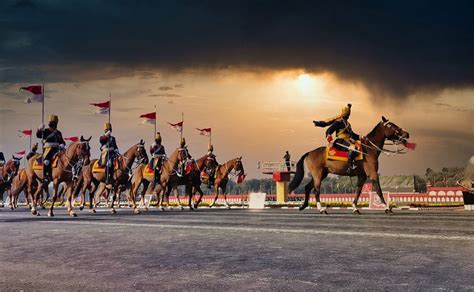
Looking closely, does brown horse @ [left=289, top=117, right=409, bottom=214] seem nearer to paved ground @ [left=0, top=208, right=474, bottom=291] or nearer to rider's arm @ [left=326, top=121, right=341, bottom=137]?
rider's arm @ [left=326, top=121, right=341, bottom=137]

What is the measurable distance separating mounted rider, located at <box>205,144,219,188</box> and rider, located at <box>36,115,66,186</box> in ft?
38.2

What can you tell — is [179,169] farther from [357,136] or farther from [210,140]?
[210,140]

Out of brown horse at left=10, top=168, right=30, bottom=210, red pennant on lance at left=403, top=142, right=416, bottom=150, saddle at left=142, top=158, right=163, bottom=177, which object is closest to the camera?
red pennant on lance at left=403, top=142, right=416, bottom=150

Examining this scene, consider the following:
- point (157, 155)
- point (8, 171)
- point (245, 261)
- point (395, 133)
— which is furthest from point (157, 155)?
Answer: point (245, 261)

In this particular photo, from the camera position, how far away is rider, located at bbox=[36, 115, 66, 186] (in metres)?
20.9

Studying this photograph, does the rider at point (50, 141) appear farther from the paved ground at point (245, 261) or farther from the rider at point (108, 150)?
the paved ground at point (245, 261)

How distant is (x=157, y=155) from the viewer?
27578 millimetres

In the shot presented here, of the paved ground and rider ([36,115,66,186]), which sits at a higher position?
rider ([36,115,66,186])

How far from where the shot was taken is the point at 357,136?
790 inches

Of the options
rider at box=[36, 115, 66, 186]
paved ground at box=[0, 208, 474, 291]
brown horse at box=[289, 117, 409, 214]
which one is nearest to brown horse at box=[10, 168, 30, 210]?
rider at box=[36, 115, 66, 186]

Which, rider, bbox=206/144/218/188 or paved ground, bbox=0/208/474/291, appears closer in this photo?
paved ground, bbox=0/208/474/291

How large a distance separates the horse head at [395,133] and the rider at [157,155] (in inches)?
495

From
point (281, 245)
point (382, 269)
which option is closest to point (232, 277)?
point (382, 269)

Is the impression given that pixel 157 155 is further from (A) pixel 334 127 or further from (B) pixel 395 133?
(B) pixel 395 133
